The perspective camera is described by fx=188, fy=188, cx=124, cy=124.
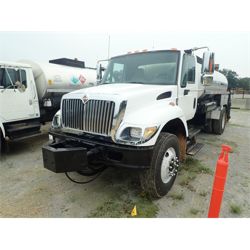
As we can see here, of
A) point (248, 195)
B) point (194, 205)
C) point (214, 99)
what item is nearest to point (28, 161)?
point (194, 205)

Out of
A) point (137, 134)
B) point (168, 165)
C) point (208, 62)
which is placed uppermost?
point (208, 62)

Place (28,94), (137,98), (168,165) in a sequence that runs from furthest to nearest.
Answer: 1. (28,94)
2. (168,165)
3. (137,98)

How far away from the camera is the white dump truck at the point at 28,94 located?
4.82 m

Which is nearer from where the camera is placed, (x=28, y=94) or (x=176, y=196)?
(x=176, y=196)

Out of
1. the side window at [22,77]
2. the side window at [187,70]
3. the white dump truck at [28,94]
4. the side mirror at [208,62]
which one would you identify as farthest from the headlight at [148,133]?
the side window at [22,77]

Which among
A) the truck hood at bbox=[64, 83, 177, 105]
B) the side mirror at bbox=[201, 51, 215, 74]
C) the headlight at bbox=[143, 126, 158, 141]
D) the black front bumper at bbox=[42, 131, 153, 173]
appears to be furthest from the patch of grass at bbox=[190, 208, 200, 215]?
the side mirror at bbox=[201, 51, 215, 74]

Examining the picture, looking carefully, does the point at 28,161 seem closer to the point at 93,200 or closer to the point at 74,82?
the point at 93,200

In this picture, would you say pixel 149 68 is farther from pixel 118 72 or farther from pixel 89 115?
pixel 89 115

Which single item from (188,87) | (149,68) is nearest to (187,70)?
(188,87)

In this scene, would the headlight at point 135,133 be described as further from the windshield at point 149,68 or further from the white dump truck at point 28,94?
the white dump truck at point 28,94

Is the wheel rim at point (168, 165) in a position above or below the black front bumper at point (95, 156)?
below

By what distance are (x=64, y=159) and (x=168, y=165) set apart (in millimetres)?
1560

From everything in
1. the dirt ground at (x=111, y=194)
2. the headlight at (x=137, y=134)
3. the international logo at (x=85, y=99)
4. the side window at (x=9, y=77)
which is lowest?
the dirt ground at (x=111, y=194)

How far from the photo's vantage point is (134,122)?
8.16ft
